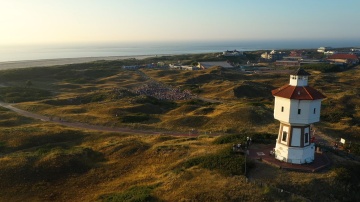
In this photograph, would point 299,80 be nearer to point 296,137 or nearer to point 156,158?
point 296,137

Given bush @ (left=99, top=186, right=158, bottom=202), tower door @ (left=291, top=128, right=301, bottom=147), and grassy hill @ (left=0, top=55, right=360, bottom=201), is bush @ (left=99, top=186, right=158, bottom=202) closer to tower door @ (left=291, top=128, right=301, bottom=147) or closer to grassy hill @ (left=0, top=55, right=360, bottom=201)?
grassy hill @ (left=0, top=55, right=360, bottom=201)

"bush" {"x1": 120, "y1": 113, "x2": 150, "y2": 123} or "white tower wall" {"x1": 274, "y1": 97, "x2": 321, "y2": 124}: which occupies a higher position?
"white tower wall" {"x1": 274, "y1": 97, "x2": 321, "y2": 124}

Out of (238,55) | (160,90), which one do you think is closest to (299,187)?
(160,90)

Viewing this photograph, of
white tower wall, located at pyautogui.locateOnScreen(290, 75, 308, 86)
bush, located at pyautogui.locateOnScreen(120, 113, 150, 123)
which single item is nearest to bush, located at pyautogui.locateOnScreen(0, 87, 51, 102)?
bush, located at pyautogui.locateOnScreen(120, 113, 150, 123)

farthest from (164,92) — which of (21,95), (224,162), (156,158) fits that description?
(224,162)

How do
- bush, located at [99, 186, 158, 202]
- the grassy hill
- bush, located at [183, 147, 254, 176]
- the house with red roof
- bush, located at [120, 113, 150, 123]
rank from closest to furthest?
1. bush, located at [99, 186, 158, 202]
2. the grassy hill
3. bush, located at [183, 147, 254, 176]
4. bush, located at [120, 113, 150, 123]
5. the house with red roof

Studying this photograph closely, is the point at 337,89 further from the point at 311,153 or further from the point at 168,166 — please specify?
the point at 168,166
